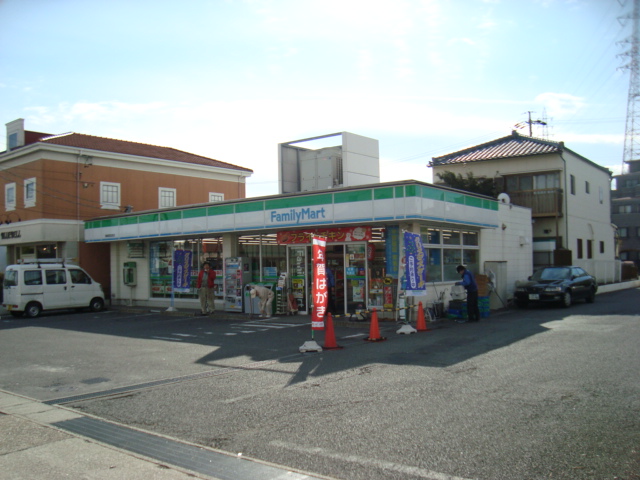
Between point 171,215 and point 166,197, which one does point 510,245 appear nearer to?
point 171,215

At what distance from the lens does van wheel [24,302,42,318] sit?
20781 millimetres

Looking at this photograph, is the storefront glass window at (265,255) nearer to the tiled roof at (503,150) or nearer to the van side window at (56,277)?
the van side window at (56,277)

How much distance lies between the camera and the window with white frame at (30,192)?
26031 mm

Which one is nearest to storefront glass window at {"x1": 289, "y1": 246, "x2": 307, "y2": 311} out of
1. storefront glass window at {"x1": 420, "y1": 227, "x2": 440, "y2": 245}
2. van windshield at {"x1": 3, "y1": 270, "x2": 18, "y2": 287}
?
storefront glass window at {"x1": 420, "y1": 227, "x2": 440, "y2": 245}

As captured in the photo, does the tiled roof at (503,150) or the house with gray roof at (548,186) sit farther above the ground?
the tiled roof at (503,150)

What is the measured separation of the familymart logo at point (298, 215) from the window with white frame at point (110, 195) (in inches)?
520

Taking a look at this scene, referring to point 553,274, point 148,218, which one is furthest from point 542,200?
point 148,218

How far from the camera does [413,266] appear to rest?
14477 mm

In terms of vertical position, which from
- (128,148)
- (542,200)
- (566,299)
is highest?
(128,148)

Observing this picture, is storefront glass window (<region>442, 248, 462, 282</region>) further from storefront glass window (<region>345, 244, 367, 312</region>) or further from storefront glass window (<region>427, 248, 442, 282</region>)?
storefront glass window (<region>345, 244, 367, 312</region>)

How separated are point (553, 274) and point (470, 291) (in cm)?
653

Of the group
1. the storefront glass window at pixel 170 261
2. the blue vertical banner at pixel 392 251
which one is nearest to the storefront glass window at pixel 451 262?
the blue vertical banner at pixel 392 251

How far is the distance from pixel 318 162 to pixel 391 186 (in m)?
5.25

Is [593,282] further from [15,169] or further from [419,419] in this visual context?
[15,169]
